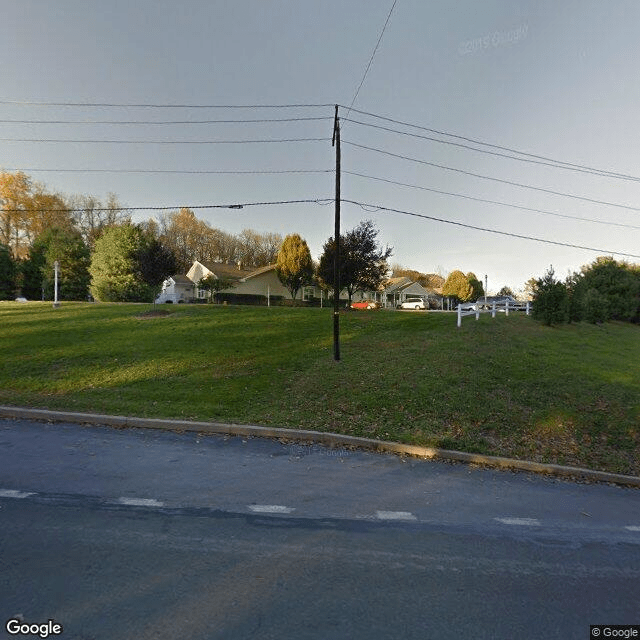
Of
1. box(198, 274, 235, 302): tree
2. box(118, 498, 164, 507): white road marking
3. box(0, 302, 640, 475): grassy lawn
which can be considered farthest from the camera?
box(198, 274, 235, 302): tree

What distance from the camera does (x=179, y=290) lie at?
54.8m

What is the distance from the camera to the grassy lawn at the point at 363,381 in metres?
7.95

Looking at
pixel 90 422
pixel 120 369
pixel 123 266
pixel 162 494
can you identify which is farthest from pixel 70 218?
pixel 162 494

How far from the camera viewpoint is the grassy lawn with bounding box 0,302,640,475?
7953 mm

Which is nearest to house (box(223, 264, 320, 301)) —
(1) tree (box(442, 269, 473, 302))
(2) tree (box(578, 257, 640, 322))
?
(2) tree (box(578, 257, 640, 322))

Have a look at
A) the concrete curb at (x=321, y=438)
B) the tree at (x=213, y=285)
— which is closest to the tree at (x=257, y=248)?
the tree at (x=213, y=285)

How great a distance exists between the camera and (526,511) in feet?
15.9

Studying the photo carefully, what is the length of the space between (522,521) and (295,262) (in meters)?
39.6

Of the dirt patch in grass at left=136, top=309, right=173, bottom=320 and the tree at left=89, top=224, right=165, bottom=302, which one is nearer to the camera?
the dirt patch in grass at left=136, top=309, right=173, bottom=320

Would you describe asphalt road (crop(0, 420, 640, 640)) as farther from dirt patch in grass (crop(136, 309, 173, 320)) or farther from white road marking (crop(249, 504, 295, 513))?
dirt patch in grass (crop(136, 309, 173, 320))

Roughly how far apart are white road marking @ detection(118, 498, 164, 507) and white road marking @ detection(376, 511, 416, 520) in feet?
7.75

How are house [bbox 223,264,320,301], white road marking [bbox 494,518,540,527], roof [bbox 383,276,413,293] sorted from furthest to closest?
roof [bbox 383,276,413,293], house [bbox 223,264,320,301], white road marking [bbox 494,518,540,527]

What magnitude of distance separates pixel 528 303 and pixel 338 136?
651 inches

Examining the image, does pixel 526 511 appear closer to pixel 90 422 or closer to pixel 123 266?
pixel 90 422
